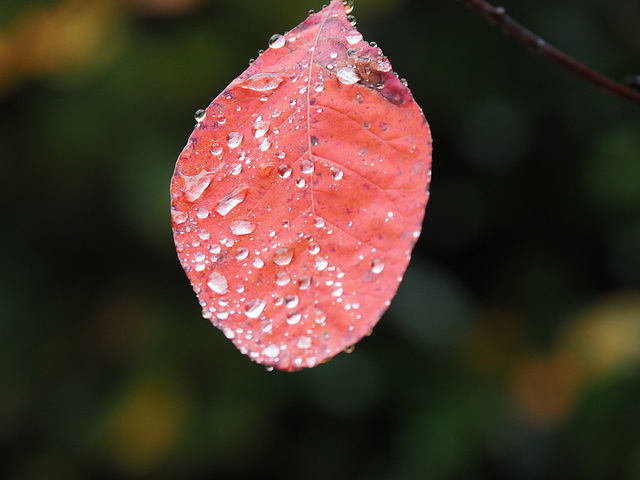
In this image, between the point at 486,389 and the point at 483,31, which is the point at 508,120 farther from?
the point at 486,389

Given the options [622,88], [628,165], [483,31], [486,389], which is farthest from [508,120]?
[622,88]

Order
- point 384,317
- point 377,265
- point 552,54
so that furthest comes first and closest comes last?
point 384,317, point 552,54, point 377,265

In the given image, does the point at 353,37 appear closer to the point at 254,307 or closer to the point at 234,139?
the point at 234,139

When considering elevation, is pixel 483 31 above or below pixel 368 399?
above

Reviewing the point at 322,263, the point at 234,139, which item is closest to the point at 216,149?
the point at 234,139

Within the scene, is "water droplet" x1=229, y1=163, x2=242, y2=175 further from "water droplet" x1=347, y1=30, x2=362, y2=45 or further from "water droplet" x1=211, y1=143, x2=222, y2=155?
"water droplet" x1=347, y1=30, x2=362, y2=45

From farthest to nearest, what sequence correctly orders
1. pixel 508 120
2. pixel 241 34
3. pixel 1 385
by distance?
1. pixel 508 120
2. pixel 1 385
3. pixel 241 34

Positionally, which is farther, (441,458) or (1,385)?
(1,385)
